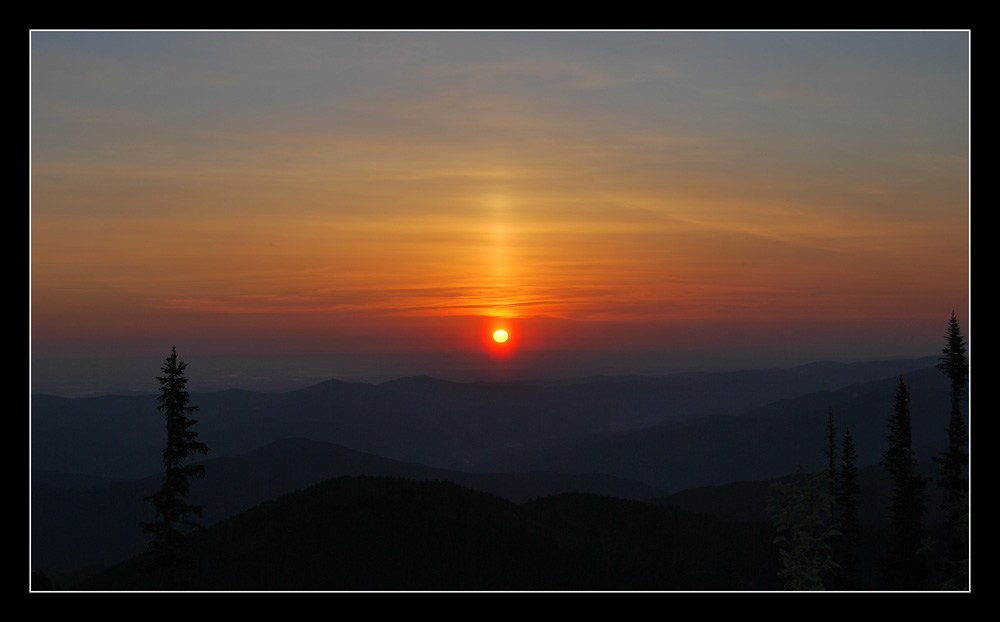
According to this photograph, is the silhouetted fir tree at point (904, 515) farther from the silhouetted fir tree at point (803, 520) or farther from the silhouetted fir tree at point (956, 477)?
the silhouetted fir tree at point (803, 520)

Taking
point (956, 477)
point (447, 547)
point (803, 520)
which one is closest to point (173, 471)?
point (803, 520)

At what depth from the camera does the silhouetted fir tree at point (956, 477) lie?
126 ft

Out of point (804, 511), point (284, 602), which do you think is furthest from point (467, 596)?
point (804, 511)

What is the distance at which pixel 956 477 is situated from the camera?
141 feet

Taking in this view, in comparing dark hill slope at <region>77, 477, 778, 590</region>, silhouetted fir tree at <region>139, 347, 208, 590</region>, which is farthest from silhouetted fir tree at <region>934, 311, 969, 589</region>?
silhouetted fir tree at <region>139, 347, 208, 590</region>

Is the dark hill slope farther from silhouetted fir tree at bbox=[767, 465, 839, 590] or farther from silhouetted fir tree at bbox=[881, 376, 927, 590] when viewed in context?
silhouetted fir tree at bbox=[767, 465, 839, 590]

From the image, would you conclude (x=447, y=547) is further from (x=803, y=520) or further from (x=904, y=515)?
(x=803, y=520)

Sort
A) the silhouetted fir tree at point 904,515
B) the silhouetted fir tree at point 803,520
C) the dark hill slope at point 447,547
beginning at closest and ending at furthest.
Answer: the silhouetted fir tree at point 803,520 → the silhouetted fir tree at point 904,515 → the dark hill slope at point 447,547

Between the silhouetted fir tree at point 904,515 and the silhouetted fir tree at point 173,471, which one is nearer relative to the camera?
the silhouetted fir tree at point 173,471

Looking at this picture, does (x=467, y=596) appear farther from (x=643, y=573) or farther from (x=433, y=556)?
(x=643, y=573)

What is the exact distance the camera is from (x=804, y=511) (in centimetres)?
3092

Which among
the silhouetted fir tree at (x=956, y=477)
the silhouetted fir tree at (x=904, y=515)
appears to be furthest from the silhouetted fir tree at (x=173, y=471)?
the silhouetted fir tree at (x=904, y=515)
